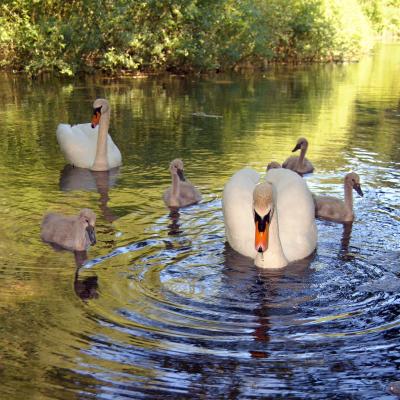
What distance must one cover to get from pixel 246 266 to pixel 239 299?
88cm

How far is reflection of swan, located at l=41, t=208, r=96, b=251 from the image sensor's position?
23.7 ft

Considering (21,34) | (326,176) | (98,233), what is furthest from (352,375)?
(21,34)

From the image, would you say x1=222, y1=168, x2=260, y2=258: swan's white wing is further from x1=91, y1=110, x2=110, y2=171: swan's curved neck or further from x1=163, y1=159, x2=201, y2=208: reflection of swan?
Answer: x1=91, y1=110, x2=110, y2=171: swan's curved neck

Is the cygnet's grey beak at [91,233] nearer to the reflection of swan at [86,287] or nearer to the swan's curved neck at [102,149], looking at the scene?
the reflection of swan at [86,287]

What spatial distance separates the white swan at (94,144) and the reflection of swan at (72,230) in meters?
3.57

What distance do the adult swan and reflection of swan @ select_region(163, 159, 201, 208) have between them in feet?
5.18

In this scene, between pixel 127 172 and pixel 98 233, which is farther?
pixel 127 172

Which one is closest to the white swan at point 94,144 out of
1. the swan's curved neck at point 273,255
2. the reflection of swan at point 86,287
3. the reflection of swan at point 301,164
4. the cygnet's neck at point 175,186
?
the cygnet's neck at point 175,186

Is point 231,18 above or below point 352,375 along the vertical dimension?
above

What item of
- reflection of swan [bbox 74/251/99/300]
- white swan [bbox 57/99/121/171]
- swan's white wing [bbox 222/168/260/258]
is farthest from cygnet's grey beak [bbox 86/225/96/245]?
white swan [bbox 57/99/121/171]

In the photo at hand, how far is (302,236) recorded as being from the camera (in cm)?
703

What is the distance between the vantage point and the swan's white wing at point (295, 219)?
6984 mm

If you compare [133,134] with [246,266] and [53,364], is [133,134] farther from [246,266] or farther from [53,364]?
[53,364]

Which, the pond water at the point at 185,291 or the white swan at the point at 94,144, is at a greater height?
the white swan at the point at 94,144
